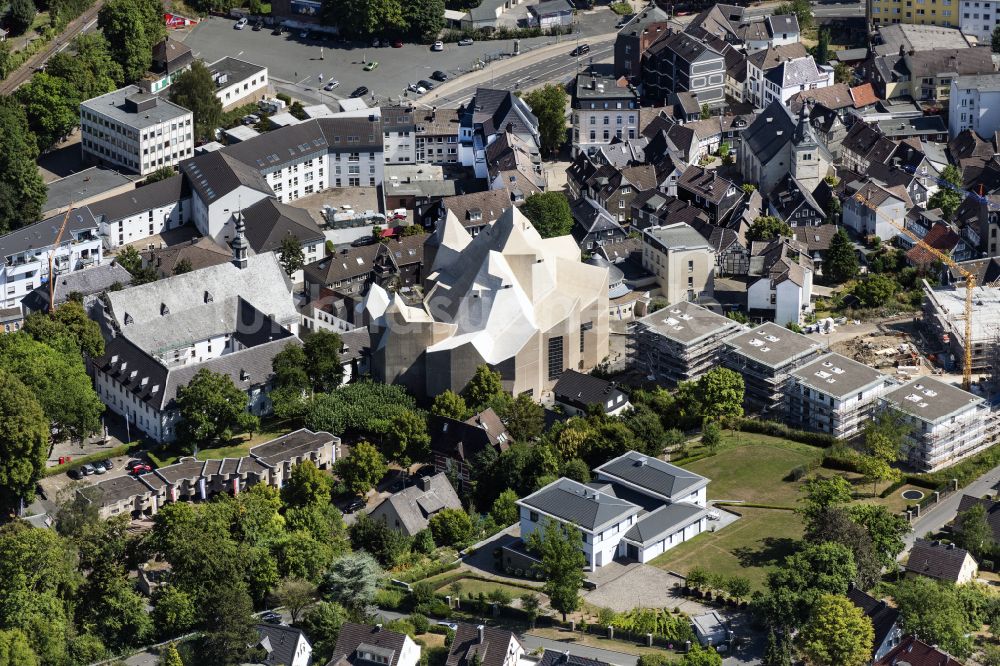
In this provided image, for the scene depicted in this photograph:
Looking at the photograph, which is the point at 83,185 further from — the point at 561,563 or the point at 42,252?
the point at 561,563

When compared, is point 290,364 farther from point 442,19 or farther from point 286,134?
point 442,19

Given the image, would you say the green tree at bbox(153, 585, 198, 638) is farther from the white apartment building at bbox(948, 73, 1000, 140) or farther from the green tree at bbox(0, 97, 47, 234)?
the white apartment building at bbox(948, 73, 1000, 140)

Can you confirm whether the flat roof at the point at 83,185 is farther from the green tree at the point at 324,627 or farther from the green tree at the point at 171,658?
the green tree at the point at 324,627

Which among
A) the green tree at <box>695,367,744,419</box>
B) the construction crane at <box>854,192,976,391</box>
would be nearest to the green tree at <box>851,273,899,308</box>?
the construction crane at <box>854,192,976,391</box>

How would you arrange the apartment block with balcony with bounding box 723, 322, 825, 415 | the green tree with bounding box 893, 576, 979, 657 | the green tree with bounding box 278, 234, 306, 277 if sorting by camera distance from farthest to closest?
the green tree with bounding box 278, 234, 306, 277
the apartment block with balcony with bounding box 723, 322, 825, 415
the green tree with bounding box 893, 576, 979, 657

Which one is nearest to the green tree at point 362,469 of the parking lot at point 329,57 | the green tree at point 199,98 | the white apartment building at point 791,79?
the green tree at point 199,98
